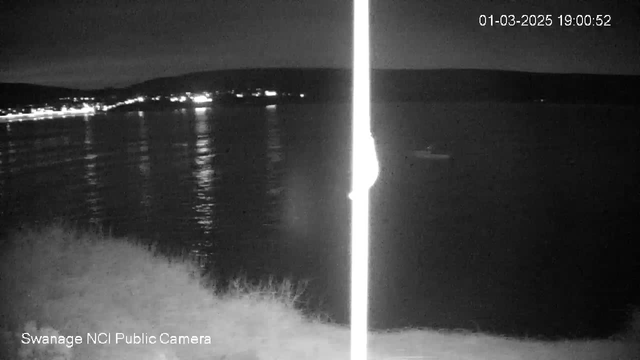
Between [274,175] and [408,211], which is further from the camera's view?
[274,175]

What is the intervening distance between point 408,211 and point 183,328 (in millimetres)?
9748

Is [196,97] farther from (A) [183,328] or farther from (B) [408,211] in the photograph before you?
(B) [408,211]

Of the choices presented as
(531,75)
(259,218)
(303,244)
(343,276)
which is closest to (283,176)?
(259,218)

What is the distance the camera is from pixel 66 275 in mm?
4047

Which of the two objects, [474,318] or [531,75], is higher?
[531,75]

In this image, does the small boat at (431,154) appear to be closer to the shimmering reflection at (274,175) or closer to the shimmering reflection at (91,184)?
the shimmering reflection at (274,175)

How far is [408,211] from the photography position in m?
12.7

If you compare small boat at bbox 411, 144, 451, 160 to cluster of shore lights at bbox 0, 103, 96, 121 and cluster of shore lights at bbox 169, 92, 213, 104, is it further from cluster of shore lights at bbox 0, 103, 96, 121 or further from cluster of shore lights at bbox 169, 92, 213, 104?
cluster of shore lights at bbox 169, 92, 213, 104

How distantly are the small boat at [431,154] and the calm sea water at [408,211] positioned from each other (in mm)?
544

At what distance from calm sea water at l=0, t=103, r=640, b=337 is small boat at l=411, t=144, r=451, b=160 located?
21.4 inches

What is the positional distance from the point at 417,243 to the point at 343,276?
9.58 feet

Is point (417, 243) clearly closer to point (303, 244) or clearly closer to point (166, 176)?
point (303, 244)

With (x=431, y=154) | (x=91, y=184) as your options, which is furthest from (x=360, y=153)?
(x=431, y=154)

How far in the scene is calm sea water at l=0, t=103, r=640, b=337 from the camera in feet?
19.7
